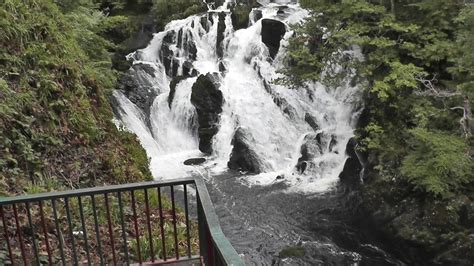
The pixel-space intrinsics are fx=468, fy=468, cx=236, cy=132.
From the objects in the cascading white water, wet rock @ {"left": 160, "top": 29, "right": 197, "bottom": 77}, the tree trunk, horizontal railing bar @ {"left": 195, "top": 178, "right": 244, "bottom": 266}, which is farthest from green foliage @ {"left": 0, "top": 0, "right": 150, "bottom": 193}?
wet rock @ {"left": 160, "top": 29, "right": 197, "bottom": 77}

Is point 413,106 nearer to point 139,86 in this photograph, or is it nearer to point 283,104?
point 283,104

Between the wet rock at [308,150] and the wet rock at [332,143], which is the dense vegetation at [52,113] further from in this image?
the wet rock at [332,143]

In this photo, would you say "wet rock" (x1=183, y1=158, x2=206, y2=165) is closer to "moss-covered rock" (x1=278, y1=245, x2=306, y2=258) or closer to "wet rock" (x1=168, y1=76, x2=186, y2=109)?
"wet rock" (x1=168, y1=76, x2=186, y2=109)

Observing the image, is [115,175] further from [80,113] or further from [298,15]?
[298,15]

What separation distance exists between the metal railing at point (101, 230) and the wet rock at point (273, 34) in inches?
446

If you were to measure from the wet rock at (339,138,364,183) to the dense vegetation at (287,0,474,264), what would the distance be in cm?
59

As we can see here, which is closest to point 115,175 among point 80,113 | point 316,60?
point 80,113

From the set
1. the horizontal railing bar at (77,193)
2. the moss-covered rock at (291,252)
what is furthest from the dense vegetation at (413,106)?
the horizontal railing bar at (77,193)

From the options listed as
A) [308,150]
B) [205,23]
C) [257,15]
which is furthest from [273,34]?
[308,150]

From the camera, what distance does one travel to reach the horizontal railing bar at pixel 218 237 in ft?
7.63

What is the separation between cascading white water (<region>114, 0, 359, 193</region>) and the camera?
1470 centimetres

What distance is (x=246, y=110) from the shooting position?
650 inches

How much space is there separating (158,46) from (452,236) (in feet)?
43.7

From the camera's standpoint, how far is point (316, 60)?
41.1 ft
